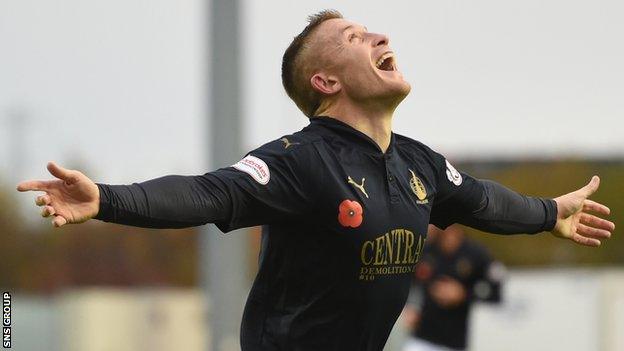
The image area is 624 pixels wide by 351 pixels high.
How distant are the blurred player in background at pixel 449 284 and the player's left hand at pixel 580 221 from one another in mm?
6395

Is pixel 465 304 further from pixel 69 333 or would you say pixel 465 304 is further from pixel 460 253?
pixel 69 333

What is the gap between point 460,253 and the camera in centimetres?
1280

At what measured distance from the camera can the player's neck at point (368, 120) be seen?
5457 mm

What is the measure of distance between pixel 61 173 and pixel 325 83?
141 centimetres

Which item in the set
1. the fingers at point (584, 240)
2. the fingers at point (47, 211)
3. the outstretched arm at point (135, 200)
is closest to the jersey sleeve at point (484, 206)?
the fingers at point (584, 240)

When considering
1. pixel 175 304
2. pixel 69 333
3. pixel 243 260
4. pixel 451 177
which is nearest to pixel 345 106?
pixel 451 177

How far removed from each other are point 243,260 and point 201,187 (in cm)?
750

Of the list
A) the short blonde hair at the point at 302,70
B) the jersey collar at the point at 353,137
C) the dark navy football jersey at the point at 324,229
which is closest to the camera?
the dark navy football jersey at the point at 324,229

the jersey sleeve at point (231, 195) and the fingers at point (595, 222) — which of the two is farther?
the fingers at point (595, 222)

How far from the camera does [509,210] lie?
596 centimetres

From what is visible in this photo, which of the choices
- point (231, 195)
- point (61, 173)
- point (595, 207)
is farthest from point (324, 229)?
point (595, 207)

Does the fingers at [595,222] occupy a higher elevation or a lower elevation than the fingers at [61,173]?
Answer: lower

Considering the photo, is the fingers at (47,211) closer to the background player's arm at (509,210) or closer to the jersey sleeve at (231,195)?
the jersey sleeve at (231,195)

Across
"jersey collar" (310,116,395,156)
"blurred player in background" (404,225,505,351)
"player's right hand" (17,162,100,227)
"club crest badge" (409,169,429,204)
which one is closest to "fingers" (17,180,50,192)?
"player's right hand" (17,162,100,227)
